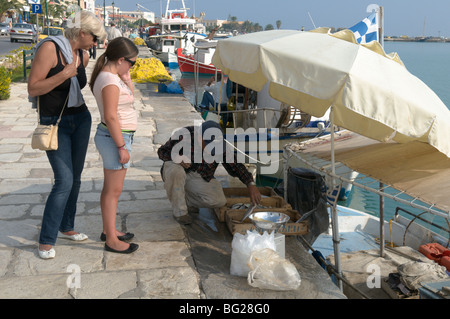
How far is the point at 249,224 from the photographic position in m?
4.51

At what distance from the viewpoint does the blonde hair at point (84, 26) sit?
11.5 ft

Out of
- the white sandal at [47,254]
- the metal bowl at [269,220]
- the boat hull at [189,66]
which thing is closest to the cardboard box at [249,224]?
the metal bowl at [269,220]

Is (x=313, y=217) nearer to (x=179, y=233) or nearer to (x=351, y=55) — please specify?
(x=179, y=233)

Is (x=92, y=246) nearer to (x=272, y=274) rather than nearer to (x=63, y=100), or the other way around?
(x=63, y=100)

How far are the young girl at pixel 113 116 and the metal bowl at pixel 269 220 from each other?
112 centimetres

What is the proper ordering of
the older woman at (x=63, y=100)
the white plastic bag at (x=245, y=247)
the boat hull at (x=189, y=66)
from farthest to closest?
the boat hull at (x=189, y=66) → the white plastic bag at (x=245, y=247) → the older woman at (x=63, y=100)

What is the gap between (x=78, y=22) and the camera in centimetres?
352

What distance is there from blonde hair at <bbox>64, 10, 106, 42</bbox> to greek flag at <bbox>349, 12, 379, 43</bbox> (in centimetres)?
707

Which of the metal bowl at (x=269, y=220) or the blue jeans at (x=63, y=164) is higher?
the blue jeans at (x=63, y=164)

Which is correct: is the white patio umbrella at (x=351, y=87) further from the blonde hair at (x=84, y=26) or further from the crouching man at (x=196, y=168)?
the blonde hair at (x=84, y=26)

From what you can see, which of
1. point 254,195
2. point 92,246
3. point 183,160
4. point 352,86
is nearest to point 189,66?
point 183,160

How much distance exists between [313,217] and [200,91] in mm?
23046

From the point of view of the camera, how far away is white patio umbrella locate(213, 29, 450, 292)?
3.57m

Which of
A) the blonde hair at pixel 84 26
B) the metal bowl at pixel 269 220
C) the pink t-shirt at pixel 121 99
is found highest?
the blonde hair at pixel 84 26
